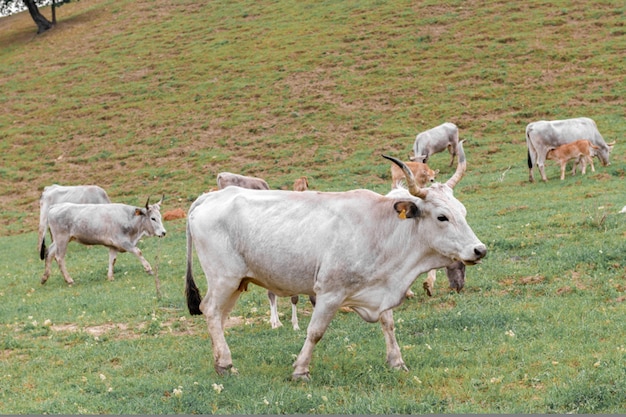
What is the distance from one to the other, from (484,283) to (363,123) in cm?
2445

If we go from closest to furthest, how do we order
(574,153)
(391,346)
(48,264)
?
(391,346) → (48,264) → (574,153)

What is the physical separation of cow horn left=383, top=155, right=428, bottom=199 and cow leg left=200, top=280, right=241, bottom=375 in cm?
236

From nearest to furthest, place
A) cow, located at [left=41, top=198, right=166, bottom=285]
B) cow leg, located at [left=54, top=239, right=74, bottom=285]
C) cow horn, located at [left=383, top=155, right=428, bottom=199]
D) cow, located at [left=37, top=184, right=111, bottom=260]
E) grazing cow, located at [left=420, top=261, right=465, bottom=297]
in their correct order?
cow horn, located at [left=383, top=155, right=428, bottom=199]
grazing cow, located at [left=420, top=261, right=465, bottom=297]
cow leg, located at [left=54, top=239, right=74, bottom=285]
cow, located at [left=41, top=198, right=166, bottom=285]
cow, located at [left=37, top=184, right=111, bottom=260]

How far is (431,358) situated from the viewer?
7816 millimetres

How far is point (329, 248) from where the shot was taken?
7.56 metres

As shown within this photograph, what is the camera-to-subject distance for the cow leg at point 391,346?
767cm

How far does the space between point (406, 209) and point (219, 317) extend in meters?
2.52

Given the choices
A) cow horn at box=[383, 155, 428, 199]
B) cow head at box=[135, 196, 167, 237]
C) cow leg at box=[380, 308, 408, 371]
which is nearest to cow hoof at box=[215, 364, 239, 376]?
cow leg at box=[380, 308, 408, 371]

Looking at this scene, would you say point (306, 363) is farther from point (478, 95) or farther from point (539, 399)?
point (478, 95)

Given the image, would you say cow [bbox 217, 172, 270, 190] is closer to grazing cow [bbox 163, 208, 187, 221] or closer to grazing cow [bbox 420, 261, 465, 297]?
grazing cow [bbox 163, 208, 187, 221]

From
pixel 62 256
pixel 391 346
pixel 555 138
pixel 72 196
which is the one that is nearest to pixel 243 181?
pixel 72 196

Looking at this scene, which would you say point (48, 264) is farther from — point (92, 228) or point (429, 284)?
point (429, 284)

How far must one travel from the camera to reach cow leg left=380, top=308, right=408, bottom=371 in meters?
7.67

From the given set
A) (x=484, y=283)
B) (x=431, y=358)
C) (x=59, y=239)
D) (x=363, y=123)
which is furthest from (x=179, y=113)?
(x=431, y=358)
